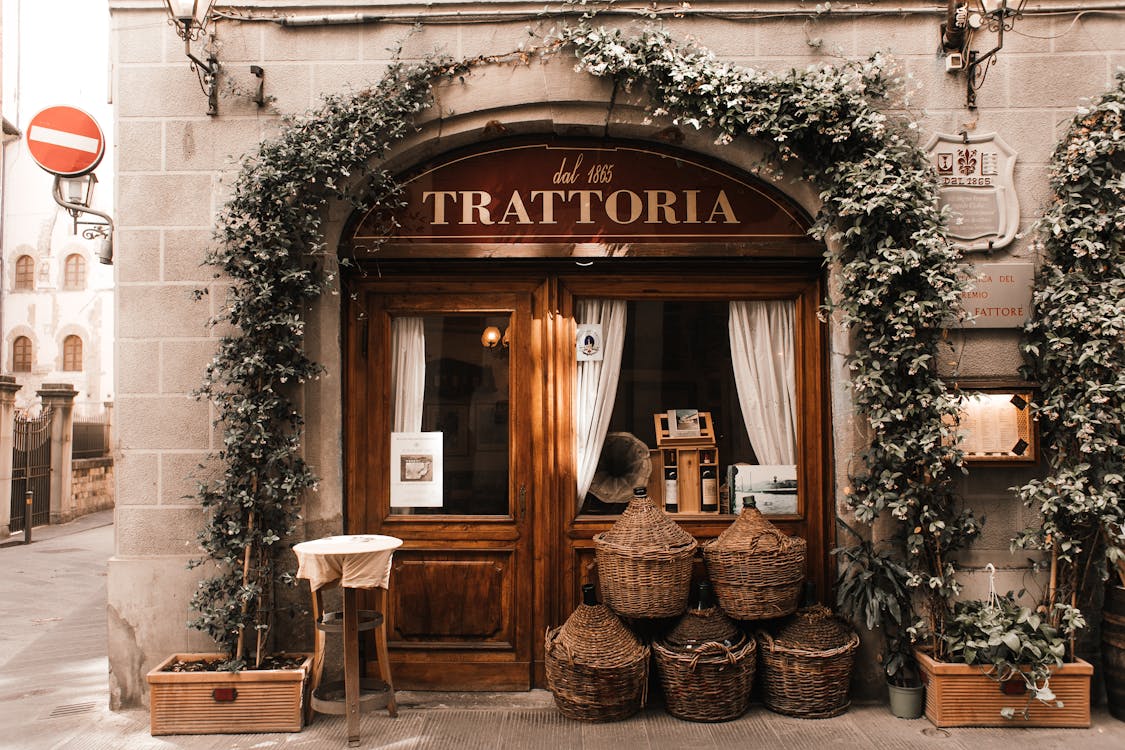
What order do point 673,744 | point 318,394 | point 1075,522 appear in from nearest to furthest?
1. point 673,744
2. point 1075,522
3. point 318,394

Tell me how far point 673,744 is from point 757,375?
2.27 meters

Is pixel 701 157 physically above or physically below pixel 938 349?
A: above

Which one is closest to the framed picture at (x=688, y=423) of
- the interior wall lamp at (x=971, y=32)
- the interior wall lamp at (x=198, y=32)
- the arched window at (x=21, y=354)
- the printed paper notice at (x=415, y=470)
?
the printed paper notice at (x=415, y=470)

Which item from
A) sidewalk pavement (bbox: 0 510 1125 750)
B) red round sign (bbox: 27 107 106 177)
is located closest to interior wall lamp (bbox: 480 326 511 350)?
sidewalk pavement (bbox: 0 510 1125 750)

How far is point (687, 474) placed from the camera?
554 centimetres

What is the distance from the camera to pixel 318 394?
519 cm

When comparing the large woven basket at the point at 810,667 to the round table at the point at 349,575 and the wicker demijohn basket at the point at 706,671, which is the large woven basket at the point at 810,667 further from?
the round table at the point at 349,575

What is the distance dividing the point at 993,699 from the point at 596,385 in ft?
9.24

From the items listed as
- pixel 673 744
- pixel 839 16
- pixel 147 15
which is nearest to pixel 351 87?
pixel 147 15

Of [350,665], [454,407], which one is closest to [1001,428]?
[454,407]

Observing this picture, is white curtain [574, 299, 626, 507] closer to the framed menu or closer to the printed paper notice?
the printed paper notice

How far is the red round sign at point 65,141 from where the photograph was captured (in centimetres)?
651

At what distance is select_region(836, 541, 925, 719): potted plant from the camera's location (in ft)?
15.7

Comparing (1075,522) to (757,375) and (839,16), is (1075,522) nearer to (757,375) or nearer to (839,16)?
(757,375)
